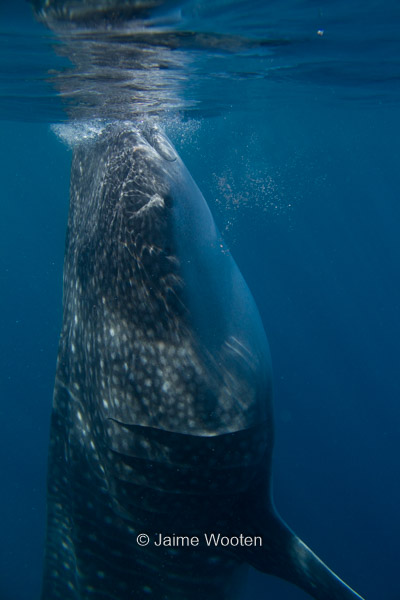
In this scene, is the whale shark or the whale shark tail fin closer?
the whale shark tail fin

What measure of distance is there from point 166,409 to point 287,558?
1.43 m

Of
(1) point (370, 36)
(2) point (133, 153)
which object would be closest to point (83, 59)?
(2) point (133, 153)

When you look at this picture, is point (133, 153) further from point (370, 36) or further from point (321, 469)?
point (321, 469)

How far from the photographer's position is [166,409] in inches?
116

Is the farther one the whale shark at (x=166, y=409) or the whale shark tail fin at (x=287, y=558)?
the whale shark at (x=166, y=409)

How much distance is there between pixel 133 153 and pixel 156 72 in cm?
555

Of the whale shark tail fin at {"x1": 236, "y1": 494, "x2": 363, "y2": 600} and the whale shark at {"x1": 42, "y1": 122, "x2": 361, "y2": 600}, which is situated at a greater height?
the whale shark at {"x1": 42, "y1": 122, "x2": 361, "y2": 600}

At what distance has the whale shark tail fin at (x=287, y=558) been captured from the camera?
2.85m

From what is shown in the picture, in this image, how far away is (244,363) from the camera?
317 cm

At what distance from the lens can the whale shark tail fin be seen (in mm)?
2854

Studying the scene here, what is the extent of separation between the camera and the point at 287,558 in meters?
3.03

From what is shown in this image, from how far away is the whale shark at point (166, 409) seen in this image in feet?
9.73

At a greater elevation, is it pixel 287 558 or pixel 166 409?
pixel 166 409

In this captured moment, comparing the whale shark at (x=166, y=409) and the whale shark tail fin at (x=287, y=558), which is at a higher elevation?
the whale shark at (x=166, y=409)
